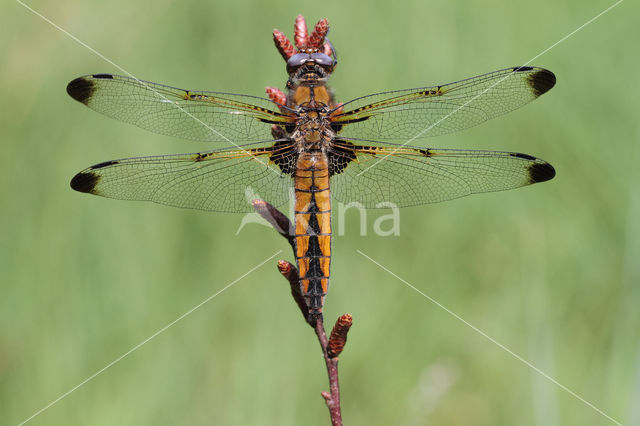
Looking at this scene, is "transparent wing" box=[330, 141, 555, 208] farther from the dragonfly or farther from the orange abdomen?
the orange abdomen

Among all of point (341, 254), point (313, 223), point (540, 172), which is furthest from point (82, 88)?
point (540, 172)

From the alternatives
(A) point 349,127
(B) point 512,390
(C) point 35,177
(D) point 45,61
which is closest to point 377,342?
(B) point 512,390

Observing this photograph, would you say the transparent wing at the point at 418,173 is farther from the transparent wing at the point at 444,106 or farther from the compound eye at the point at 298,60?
the compound eye at the point at 298,60

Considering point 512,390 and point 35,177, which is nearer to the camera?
point 512,390

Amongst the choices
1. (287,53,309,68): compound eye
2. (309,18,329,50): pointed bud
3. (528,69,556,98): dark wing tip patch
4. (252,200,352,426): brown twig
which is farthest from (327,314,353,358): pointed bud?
(528,69,556,98): dark wing tip patch

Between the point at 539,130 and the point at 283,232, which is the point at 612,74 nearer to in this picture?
the point at 539,130

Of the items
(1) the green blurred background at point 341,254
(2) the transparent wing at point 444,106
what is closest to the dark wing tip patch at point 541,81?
(2) the transparent wing at point 444,106
